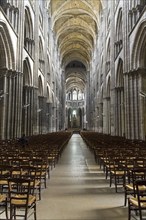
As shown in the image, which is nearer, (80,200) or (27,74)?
(80,200)

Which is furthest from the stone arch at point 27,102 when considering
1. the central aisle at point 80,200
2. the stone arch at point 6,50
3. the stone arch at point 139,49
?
the central aisle at point 80,200

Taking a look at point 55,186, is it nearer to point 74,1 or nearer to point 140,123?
point 140,123

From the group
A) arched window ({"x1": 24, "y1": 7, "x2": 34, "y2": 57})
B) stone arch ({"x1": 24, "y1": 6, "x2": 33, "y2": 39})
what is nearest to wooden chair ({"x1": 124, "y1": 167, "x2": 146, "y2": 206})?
arched window ({"x1": 24, "y1": 7, "x2": 34, "y2": 57})

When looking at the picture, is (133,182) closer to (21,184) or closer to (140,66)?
(21,184)

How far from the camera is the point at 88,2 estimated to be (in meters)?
48.9

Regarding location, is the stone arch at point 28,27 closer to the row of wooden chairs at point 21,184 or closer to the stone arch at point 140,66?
the stone arch at point 140,66

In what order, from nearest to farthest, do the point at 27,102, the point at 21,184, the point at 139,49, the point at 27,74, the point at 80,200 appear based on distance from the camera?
the point at 21,184 → the point at 80,200 → the point at 139,49 → the point at 27,74 → the point at 27,102

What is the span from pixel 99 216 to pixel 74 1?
5020 cm

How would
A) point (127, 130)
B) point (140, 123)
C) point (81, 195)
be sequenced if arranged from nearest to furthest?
point (81, 195) → point (140, 123) → point (127, 130)

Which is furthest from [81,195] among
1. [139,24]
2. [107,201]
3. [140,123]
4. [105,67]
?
[105,67]

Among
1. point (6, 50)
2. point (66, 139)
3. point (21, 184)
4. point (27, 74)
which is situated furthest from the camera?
point (27, 74)

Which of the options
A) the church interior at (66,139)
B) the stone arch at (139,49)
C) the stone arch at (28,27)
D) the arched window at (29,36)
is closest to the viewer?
the church interior at (66,139)

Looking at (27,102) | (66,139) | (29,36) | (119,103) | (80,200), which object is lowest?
(80,200)

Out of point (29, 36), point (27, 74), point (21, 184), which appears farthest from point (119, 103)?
point (21, 184)
